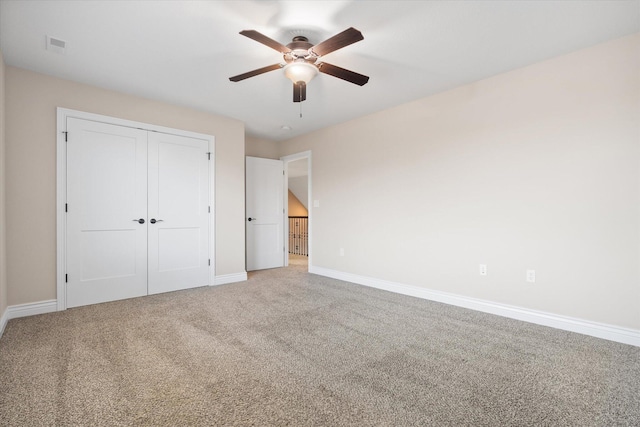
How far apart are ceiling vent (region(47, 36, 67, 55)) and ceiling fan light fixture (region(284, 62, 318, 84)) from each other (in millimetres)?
1892

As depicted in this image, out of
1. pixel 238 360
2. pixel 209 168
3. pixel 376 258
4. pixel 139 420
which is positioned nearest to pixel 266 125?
pixel 209 168

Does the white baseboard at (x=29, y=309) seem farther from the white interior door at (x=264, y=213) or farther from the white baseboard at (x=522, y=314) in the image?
the white baseboard at (x=522, y=314)

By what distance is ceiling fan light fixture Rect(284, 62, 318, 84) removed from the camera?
242 centimetres

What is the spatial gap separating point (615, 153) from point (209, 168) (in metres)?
4.43

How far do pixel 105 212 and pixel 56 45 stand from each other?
1.70 m

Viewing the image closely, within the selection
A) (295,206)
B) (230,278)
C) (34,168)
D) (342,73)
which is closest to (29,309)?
(34,168)

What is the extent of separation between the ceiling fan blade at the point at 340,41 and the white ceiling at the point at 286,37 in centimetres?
26

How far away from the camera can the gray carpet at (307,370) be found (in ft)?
4.92

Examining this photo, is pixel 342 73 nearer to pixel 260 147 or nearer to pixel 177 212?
pixel 177 212

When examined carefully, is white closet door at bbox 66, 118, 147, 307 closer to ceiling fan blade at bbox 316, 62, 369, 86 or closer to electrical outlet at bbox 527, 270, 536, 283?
ceiling fan blade at bbox 316, 62, 369, 86

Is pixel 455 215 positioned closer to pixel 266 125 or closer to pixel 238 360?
pixel 238 360

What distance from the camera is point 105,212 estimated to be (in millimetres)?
3393

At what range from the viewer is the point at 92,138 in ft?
10.9

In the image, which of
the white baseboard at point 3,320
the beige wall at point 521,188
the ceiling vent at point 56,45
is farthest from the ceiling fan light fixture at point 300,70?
the white baseboard at point 3,320
